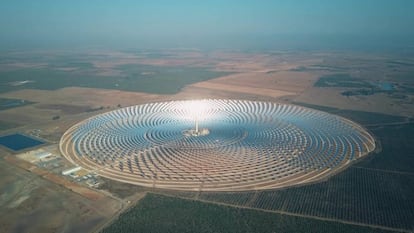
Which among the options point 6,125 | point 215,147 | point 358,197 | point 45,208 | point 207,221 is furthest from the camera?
point 6,125

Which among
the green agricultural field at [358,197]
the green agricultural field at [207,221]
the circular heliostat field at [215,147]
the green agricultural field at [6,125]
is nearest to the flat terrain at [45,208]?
the green agricultural field at [207,221]

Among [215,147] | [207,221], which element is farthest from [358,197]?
[215,147]

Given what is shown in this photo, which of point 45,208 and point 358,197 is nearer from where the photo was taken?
point 45,208

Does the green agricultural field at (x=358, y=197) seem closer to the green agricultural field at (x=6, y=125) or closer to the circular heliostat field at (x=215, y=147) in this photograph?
the circular heliostat field at (x=215, y=147)

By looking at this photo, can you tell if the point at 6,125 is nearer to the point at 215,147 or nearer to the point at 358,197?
the point at 215,147

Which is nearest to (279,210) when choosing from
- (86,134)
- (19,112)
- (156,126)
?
(156,126)

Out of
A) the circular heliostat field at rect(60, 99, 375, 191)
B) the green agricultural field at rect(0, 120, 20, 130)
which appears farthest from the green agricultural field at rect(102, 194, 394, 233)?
the green agricultural field at rect(0, 120, 20, 130)

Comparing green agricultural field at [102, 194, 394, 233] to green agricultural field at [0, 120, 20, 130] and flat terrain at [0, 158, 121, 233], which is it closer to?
flat terrain at [0, 158, 121, 233]
